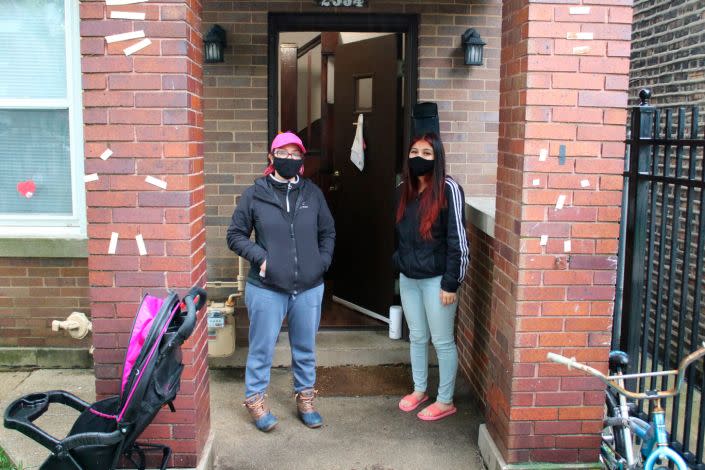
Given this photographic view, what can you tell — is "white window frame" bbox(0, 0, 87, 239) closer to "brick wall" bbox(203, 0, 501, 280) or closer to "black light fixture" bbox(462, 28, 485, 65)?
"brick wall" bbox(203, 0, 501, 280)

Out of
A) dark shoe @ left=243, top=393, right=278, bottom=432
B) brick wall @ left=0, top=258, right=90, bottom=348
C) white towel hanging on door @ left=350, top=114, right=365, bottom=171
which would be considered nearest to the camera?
dark shoe @ left=243, top=393, right=278, bottom=432

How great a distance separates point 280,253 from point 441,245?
98 cm

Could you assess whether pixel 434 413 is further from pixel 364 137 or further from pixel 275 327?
pixel 364 137

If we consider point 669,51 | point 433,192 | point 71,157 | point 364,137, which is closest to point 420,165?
point 433,192

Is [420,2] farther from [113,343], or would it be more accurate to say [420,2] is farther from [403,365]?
[113,343]

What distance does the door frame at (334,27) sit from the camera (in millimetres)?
5336

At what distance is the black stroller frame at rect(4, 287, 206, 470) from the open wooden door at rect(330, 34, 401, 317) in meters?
3.17

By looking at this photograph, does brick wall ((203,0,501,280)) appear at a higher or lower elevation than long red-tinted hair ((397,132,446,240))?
higher

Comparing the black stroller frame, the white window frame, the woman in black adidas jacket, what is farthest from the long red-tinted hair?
the white window frame

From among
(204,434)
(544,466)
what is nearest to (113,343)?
(204,434)

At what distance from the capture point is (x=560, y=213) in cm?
332

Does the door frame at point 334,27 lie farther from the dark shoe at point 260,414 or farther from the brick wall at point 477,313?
the dark shoe at point 260,414

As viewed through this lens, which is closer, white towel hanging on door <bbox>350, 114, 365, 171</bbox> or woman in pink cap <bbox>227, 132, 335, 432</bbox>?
woman in pink cap <bbox>227, 132, 335, 432</bbox>

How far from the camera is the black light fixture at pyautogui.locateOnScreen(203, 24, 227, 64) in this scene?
5125 millimetres
